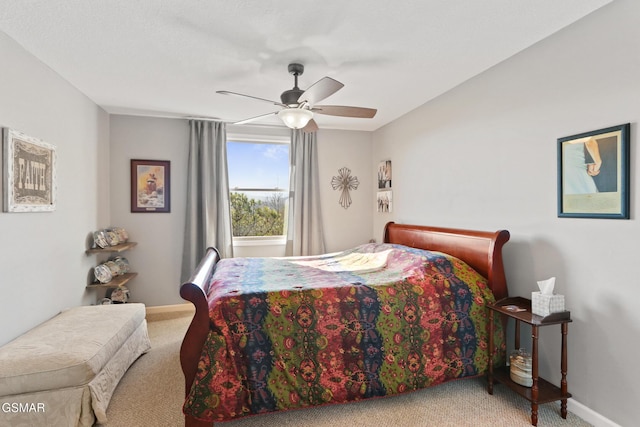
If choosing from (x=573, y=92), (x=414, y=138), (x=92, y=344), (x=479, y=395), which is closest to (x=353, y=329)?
(x=479, y=395)

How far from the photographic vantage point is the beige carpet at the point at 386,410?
211cm

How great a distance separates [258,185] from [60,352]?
3103 millimetres

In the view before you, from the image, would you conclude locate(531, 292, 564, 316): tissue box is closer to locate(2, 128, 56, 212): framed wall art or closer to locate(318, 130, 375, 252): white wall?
locate(318, 130, 375, 252): white wall

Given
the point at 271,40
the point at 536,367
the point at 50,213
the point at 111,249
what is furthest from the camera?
the point at 111,249

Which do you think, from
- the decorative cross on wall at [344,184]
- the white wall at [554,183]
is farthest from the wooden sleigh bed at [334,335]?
the decorative cross on wall at [344,184]

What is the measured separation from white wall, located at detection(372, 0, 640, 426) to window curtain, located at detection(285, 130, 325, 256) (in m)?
2.01

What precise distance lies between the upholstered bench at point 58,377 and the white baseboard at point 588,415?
312cm

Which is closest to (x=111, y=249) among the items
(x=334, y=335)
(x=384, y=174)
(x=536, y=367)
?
(x=334, y=335)

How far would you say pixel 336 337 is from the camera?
7.07ft

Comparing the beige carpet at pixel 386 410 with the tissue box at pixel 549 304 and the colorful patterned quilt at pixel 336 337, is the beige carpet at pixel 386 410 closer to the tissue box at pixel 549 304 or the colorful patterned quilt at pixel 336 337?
the colorful patterned quilt at pixel 336 337

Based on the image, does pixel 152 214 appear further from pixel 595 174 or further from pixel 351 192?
pixel 595 174

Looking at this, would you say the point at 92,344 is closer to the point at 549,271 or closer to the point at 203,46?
the point at 203,46

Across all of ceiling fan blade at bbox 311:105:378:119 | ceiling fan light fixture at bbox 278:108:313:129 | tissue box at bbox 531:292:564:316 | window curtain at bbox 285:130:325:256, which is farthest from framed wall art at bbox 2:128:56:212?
tissue box at bbox 531:292:564:316

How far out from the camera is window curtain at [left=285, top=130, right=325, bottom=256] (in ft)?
15.4
